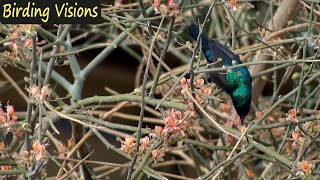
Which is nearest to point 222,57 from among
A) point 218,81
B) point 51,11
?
point 218,81

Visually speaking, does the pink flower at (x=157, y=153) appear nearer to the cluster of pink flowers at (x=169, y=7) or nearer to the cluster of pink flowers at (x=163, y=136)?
the cluster of pink flowers at (x=163, y=136)

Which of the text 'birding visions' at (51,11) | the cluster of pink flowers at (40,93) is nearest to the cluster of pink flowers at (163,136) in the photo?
the cluster of pink flowers at (40,93)

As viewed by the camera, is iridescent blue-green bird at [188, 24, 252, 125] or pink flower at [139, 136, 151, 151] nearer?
pink flower at [139, 136, 151, 151]

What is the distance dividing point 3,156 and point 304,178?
721 millimetres

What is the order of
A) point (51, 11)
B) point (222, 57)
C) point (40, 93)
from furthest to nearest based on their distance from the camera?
1. point (222, 57)
2. point (51, 11)
3. point (40, 93)

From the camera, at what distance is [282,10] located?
2803 mm

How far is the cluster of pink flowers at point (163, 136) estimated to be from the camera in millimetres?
1491

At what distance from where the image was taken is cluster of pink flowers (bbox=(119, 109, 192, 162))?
1491mm

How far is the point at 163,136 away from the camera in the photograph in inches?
59.2

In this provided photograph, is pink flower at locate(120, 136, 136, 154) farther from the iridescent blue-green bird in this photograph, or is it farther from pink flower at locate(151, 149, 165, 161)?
the iridescent blue-green bird

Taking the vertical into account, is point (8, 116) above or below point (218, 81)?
above

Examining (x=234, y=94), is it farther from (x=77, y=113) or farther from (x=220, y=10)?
(x=220, y=10)

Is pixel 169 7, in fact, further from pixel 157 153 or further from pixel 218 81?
pixel 218 81

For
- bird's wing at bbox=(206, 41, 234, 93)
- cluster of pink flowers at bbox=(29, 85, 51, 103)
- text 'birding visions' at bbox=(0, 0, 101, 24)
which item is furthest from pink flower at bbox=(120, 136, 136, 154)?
bird's wing at bbox=(206, 41, 234, 93)
